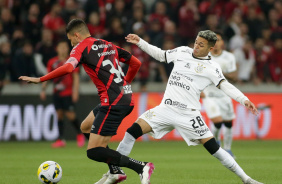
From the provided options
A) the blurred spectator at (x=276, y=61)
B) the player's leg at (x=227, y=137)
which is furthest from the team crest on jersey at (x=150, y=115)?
the blurred spectator at (x=276, y=61)

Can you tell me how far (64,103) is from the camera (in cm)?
1453

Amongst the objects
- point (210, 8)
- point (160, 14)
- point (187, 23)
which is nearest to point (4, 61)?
point (160, 14)

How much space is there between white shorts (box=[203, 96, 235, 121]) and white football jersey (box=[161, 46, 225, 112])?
3.91m

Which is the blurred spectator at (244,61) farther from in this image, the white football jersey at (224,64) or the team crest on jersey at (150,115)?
the team crest on jersey at (150,115)

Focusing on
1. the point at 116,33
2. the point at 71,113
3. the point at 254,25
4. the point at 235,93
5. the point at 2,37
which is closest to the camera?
the point at 235,93

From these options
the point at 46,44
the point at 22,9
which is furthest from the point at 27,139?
the point at 22,9

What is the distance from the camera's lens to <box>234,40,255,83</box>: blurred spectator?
17.2 m

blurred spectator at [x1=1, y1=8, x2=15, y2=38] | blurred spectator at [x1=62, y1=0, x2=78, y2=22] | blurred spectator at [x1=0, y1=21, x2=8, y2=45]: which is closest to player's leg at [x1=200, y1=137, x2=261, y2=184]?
blurred spectator at [x1=62, y1=0, x2=78, y2=22]

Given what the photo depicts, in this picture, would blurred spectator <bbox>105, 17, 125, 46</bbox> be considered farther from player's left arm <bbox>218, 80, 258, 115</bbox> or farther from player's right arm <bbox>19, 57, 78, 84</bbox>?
player's right arm <bbox>19, 57, 78, 84</bbox>

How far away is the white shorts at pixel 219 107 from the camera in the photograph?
11922 mm

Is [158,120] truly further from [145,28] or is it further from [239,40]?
[239,40]

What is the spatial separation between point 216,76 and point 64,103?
24.0 ft

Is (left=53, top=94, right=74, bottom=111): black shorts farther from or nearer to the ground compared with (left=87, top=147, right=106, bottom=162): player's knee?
farther from the ground

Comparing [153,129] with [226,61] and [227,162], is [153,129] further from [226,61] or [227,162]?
[226,61]
